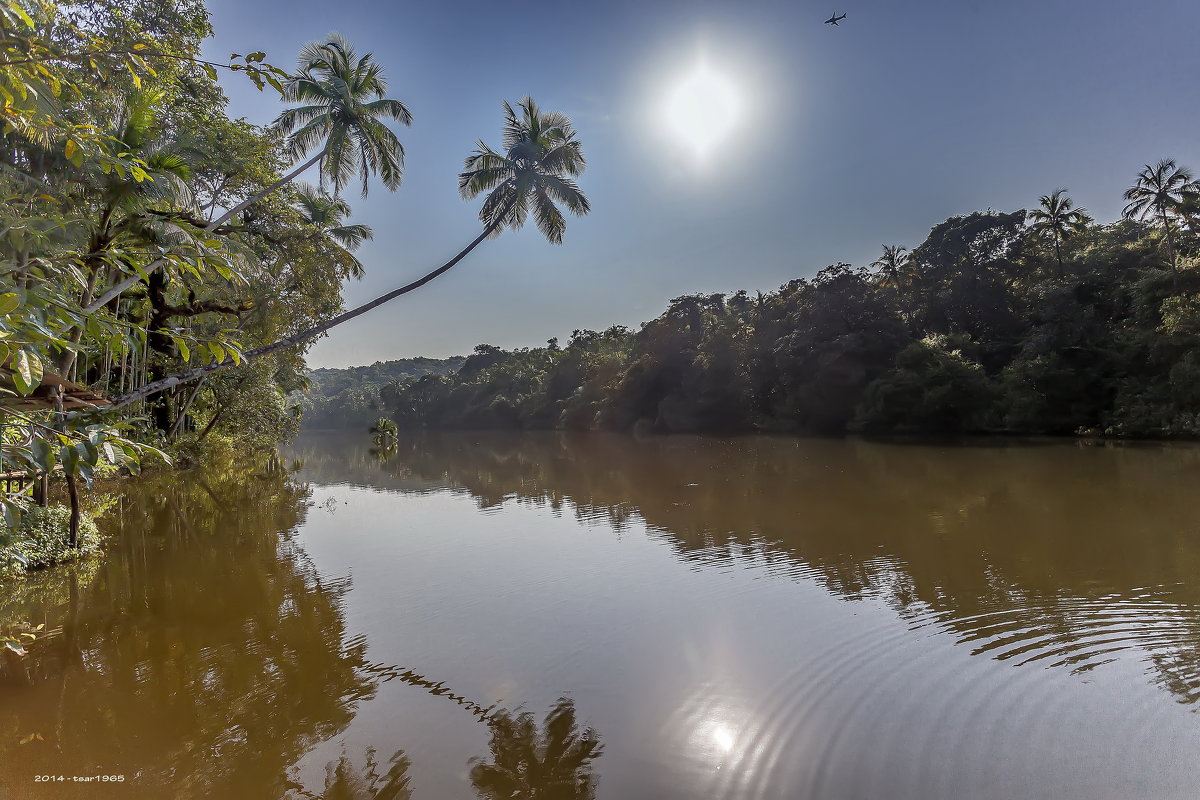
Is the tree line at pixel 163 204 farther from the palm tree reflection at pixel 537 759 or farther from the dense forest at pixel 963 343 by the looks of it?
the dense forest at pixel 963 343

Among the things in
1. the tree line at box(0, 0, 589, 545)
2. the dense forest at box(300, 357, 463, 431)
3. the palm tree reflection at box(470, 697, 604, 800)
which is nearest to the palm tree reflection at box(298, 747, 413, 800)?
the palm tree reflection at box(470, 697, 604, 800)

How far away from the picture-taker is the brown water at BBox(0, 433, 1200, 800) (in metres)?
3.96

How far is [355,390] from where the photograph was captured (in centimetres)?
12075

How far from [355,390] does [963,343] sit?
112046 millimetres

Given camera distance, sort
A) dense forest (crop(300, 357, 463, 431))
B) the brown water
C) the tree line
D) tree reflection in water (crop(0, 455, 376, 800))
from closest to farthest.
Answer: the tree line → the brown water → tree reflection in water (crop(0, 455, 376, 800)) → dense forest (crop(300, 357, 463, 431))

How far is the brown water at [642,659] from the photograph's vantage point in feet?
13.0

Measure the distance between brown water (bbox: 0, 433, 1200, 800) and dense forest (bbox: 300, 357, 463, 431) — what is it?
86692 millimetres

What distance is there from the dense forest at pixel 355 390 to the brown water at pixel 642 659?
86.7 m

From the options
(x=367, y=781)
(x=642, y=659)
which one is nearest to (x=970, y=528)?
(x=642, y=659)

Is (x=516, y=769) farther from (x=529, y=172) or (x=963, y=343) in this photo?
(x=963, y=343)

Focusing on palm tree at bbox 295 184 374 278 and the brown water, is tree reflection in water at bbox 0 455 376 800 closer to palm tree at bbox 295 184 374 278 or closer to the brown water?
the brown water

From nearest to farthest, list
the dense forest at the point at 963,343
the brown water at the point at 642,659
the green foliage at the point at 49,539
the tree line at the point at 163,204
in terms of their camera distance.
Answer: the tree line at the point at 163,204, the brown water at the point at 642,659, the green foliage at the point at 49,539, the dense forest at the point at 963,343

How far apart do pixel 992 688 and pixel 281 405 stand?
28299mm

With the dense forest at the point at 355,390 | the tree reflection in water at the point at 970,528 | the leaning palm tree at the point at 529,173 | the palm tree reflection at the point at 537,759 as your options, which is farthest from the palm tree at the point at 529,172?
the dense forest at the point at 355,390
